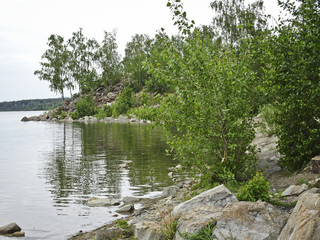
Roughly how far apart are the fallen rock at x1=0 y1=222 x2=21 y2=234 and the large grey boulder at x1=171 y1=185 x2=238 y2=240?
6004 mm

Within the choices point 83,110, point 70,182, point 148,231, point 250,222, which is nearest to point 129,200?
point 70,182

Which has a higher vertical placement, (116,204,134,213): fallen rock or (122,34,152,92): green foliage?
(122,34,152,92): green foliage

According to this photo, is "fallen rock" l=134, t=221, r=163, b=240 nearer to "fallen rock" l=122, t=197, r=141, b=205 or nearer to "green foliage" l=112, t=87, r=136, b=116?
"fallen rock" l=122, t=197, r=141, b=205

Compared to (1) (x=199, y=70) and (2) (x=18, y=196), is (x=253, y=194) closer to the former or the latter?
(1) (x=199, y=70)

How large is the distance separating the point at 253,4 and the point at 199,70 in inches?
2105

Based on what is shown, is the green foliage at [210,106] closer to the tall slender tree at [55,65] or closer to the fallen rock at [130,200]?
the fallen rock at [130,200]

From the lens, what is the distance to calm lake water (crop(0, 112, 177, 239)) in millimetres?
12258

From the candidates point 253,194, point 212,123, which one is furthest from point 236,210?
point 212,123

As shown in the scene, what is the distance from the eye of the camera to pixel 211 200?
7.98 metres

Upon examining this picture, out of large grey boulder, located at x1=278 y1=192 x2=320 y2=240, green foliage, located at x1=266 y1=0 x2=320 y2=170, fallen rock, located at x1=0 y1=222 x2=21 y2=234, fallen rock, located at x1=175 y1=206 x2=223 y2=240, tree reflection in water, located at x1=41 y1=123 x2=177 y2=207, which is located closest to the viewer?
large grey boulder, located at x1=278 y1=192 x2=320 y2=240

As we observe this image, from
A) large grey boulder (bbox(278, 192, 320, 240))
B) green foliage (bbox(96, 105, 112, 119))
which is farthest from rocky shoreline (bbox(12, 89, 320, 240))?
green foliage (bbox(96, 105, 112, 119))

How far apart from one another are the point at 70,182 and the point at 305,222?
48.2 ft

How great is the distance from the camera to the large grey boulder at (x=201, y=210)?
23.8ft

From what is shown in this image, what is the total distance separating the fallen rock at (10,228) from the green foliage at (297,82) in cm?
967
